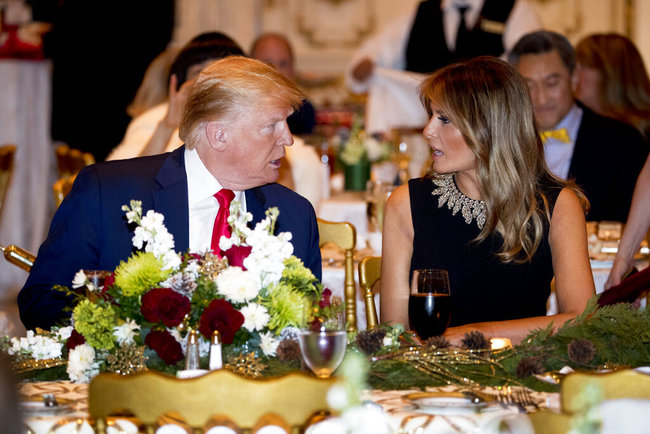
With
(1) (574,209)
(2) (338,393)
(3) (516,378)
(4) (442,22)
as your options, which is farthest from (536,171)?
(4) (442,22)

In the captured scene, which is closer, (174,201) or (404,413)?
(404,413)

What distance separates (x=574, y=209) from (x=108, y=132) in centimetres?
→ 678

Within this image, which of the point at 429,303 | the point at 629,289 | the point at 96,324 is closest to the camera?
the point at 96,324

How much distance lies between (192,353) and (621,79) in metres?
4.59

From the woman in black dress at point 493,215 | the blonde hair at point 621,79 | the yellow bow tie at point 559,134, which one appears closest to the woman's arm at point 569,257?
the woman in black dress at point 493,215

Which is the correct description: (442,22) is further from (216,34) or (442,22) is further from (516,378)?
(516,378)

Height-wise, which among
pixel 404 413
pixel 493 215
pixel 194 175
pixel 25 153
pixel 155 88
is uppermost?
pixel 155 88

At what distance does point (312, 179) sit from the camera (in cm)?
513

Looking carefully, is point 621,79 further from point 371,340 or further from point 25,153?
point 25,153

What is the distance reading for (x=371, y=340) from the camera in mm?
1898

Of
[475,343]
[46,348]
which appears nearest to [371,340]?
[475,343]

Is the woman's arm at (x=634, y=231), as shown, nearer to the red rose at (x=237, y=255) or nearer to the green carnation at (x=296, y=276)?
the green carnation at (x=296, y=276)

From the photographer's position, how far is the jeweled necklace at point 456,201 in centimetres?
289

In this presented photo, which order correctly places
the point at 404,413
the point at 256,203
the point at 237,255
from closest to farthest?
the point at 404,413 → the point at 237,255 → the point at 256,203
